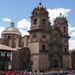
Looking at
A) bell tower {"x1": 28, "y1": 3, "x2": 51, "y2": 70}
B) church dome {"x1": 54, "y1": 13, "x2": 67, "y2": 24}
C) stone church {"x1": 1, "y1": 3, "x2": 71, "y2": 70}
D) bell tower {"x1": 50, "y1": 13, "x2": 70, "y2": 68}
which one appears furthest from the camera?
church dome {"x1": 54, "y1": 13, "x2": 67, "y2": 24}

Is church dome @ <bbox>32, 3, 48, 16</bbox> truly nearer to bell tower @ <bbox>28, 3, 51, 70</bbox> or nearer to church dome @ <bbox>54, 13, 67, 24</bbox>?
bell tower @ <bbox>28, 3, 51, 70</bbox>

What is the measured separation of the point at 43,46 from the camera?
185 ft

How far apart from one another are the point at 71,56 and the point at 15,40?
49.2 ft

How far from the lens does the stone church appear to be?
2183 inches

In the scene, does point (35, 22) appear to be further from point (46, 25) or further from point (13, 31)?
point (13, 31)

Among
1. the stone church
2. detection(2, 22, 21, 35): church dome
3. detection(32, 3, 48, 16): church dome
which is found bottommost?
the stone church

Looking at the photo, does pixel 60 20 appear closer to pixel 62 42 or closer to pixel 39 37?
pixel 62 42

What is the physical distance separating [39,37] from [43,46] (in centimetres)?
227

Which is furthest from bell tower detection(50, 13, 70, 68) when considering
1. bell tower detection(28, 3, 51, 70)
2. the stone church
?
bell tower detection(28, 3, 51, 70)

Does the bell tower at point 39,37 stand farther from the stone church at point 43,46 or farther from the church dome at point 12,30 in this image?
the church dome at point 12,30

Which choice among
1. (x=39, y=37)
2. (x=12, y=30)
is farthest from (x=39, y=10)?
(x=12, y=30)

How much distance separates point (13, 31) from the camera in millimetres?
65875

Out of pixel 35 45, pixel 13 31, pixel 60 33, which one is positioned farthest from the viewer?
pixel 13 31

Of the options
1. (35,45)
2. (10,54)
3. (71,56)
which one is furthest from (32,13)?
(71,56)
